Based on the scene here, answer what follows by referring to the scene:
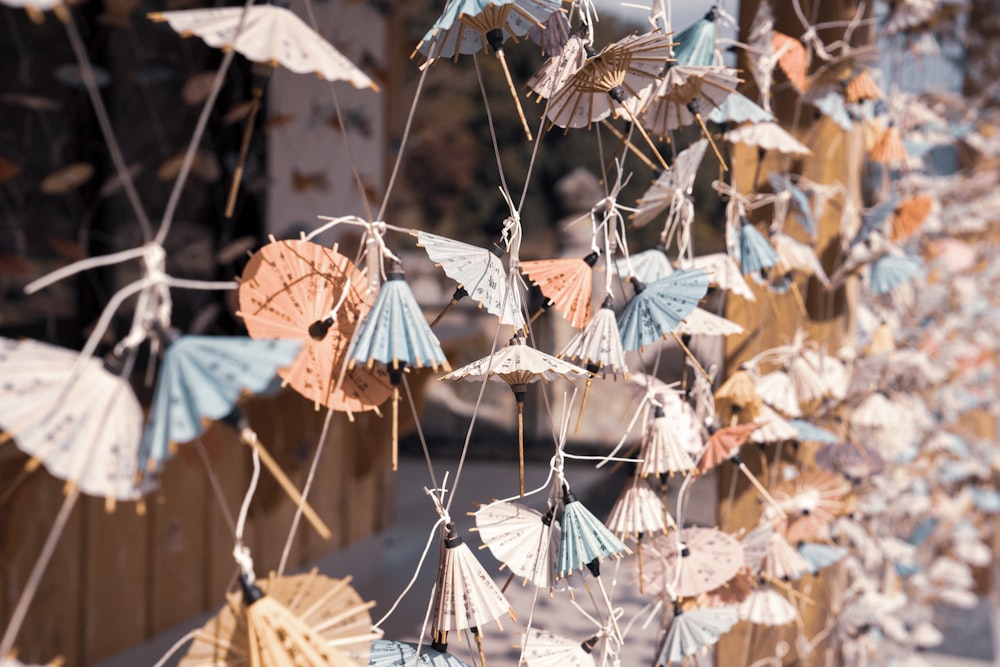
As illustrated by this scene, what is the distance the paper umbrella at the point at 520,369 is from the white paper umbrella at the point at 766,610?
424mm

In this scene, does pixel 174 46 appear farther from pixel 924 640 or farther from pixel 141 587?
pixel 924 640

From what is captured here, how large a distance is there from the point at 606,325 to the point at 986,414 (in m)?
2.50

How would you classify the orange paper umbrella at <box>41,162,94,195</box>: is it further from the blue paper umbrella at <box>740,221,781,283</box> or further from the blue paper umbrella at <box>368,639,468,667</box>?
the blue paper umbrella at <box>368,639,468,667</box>

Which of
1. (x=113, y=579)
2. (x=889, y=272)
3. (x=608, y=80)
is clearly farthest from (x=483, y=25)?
(x=113, y=579)

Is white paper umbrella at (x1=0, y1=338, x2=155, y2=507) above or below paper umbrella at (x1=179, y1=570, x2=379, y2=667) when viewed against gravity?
above

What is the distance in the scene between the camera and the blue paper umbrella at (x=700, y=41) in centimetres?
70

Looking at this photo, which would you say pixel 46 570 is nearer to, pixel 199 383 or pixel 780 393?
pixel 780 393

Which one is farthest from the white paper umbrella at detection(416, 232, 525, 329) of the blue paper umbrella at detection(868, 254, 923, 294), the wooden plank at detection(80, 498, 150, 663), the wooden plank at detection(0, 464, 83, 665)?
the wooden plank at detection(80, 498, 150, 663)

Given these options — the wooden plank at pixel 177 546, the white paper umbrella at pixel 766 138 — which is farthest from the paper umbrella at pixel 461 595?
the wooden plank at pixel 177 546

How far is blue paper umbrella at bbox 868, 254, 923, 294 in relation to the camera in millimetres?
1144

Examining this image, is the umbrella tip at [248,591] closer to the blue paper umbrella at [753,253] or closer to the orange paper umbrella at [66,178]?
the blue paper umbrella at [753,253]

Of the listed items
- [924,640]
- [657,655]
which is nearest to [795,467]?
[657,655]

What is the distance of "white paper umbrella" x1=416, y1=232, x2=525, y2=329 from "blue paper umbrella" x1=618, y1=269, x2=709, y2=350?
8 centimetres

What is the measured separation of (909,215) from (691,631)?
896mm
